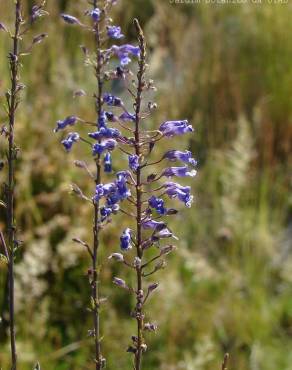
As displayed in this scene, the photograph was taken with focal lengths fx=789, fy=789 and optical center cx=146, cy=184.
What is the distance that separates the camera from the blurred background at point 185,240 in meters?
4.62

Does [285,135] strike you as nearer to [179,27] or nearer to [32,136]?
[179,27]

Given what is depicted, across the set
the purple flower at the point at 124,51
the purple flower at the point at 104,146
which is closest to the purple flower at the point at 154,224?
the purple flower at the point at 104,146

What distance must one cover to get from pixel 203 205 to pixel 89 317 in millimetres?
1725

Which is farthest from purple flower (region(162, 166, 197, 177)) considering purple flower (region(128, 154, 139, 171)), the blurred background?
the blurred background

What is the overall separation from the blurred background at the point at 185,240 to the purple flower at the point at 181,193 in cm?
164

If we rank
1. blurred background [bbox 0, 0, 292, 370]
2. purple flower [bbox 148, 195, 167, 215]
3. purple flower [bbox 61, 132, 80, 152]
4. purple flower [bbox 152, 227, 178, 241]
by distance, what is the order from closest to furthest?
purple flower [bbox 148, 195, 167, 215]
purple flower [bbox 152, 227, 178, 241]
purple flower [bbox 61, 132, 80, 152]
blurred background [bbox 0, 0, 292, 370]

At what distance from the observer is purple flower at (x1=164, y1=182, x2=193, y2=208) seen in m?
2.10

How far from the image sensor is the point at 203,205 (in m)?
6.29

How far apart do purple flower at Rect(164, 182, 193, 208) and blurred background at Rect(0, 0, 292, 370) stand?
5.37 feet

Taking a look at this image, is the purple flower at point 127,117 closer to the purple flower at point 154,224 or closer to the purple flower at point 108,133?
the purple flower at point 108,133

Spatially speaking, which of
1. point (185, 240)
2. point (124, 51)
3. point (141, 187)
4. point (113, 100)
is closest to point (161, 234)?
point (141, 187)

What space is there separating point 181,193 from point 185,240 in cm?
361

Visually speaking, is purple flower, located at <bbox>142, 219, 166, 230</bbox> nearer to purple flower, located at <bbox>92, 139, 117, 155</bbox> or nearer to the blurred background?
purple flower, located at <bbox>92, 139, 117, 155</bbox>

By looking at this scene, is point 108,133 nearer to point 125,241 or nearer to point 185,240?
point 125,241
